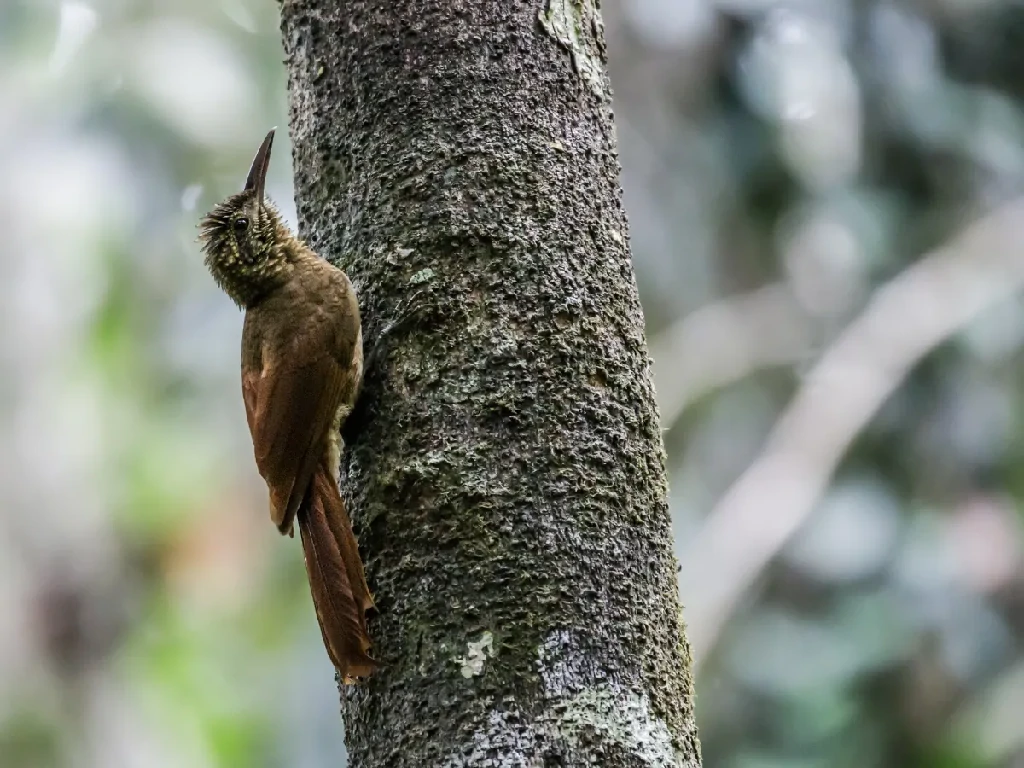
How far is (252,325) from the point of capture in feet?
8.33

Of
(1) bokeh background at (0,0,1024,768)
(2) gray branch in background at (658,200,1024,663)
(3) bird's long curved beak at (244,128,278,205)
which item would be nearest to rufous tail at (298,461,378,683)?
(3) bird's long curved beak at (244,128,278,205)

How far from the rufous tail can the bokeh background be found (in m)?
3.41

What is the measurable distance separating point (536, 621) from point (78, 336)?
5.03 meters

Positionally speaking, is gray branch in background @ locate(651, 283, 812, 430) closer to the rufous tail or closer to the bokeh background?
the bokeh background

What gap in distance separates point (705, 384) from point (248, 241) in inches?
162

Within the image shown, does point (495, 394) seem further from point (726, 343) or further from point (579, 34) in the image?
point (726, 343)

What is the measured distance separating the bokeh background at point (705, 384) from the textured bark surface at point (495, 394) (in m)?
3.61

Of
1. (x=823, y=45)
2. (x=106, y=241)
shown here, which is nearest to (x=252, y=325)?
(x=106, y=241)

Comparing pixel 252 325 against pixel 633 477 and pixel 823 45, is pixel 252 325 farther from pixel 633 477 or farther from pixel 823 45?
pixel 823 45

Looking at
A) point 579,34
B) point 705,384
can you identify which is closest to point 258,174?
point 579,34

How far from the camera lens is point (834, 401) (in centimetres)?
575

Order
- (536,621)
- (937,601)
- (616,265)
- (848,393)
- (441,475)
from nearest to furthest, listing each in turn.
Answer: (536,621)
(441,475)
(616,265)
(937,601)
(848,393)

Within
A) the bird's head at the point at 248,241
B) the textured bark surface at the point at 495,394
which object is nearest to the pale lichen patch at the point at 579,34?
the textured bark surface at the point at 495,394

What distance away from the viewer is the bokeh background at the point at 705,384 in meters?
→ 5.45
